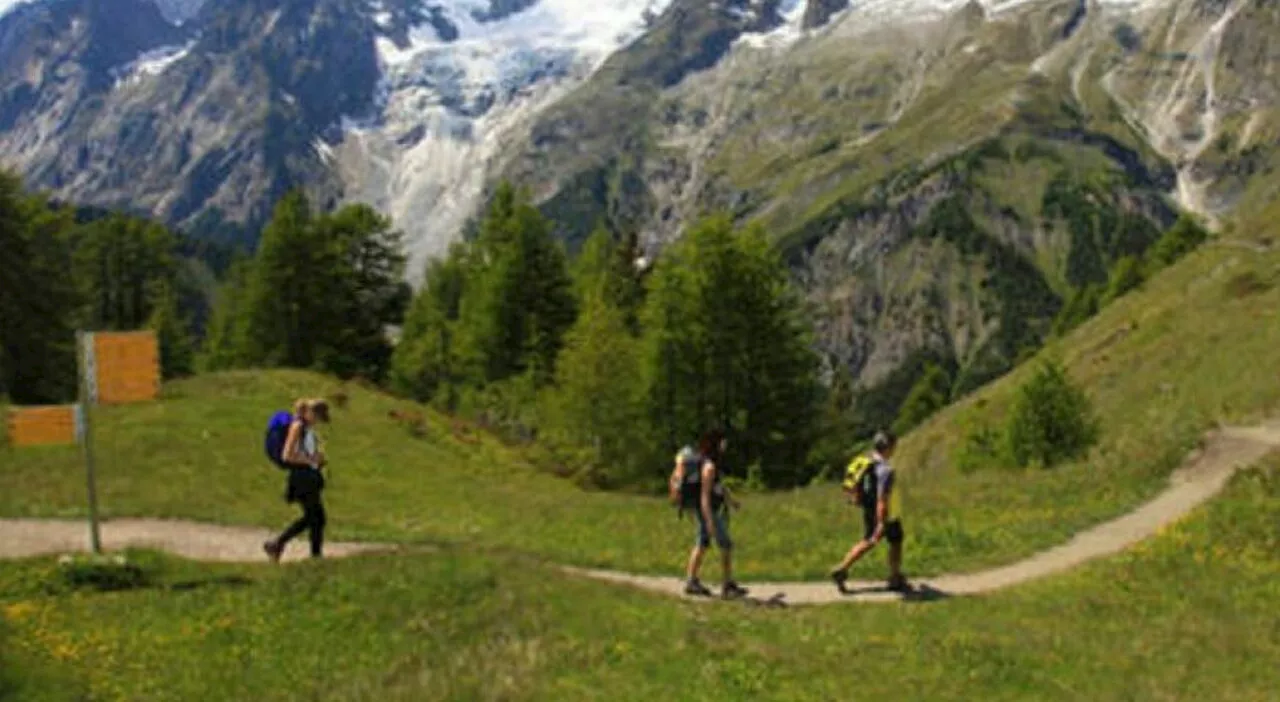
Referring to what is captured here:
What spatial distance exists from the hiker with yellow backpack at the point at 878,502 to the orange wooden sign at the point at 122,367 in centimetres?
1534

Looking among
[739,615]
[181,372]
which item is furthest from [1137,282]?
[739,615]

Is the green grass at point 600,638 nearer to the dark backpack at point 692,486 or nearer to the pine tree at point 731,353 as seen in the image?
the dark backpack at point 692,486

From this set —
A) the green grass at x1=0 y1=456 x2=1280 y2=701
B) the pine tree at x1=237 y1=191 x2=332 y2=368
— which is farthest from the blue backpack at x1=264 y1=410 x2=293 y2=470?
the pine tree at x1=237 y1=191 x2=332 y2=368

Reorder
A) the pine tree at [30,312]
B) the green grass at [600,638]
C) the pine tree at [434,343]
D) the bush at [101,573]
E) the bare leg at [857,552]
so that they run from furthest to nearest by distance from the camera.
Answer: the pine tree at [434,343], the pine tree at [30,312], the bush at [101,573], the bare leg at [857,552], the green grass at [600,638]

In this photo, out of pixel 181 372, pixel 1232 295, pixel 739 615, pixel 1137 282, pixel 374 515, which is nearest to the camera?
pixel 739 615

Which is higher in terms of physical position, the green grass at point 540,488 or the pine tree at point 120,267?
the pine tree at point 120,267

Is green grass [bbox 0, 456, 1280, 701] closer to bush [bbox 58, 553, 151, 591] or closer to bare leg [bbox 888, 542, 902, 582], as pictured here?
bush [bbox 58, 553, 151, 591]

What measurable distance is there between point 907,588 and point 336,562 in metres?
11.3

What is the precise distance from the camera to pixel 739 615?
2244cm

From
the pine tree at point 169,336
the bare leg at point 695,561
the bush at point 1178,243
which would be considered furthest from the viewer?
the bush at point 1178,243

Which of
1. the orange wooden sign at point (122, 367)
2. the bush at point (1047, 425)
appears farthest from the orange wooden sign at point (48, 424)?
the bush at point (1047, 425)

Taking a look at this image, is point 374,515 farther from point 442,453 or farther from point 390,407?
point 390,407

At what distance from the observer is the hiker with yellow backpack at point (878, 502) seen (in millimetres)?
24453

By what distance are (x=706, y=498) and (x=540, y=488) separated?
2535cm
